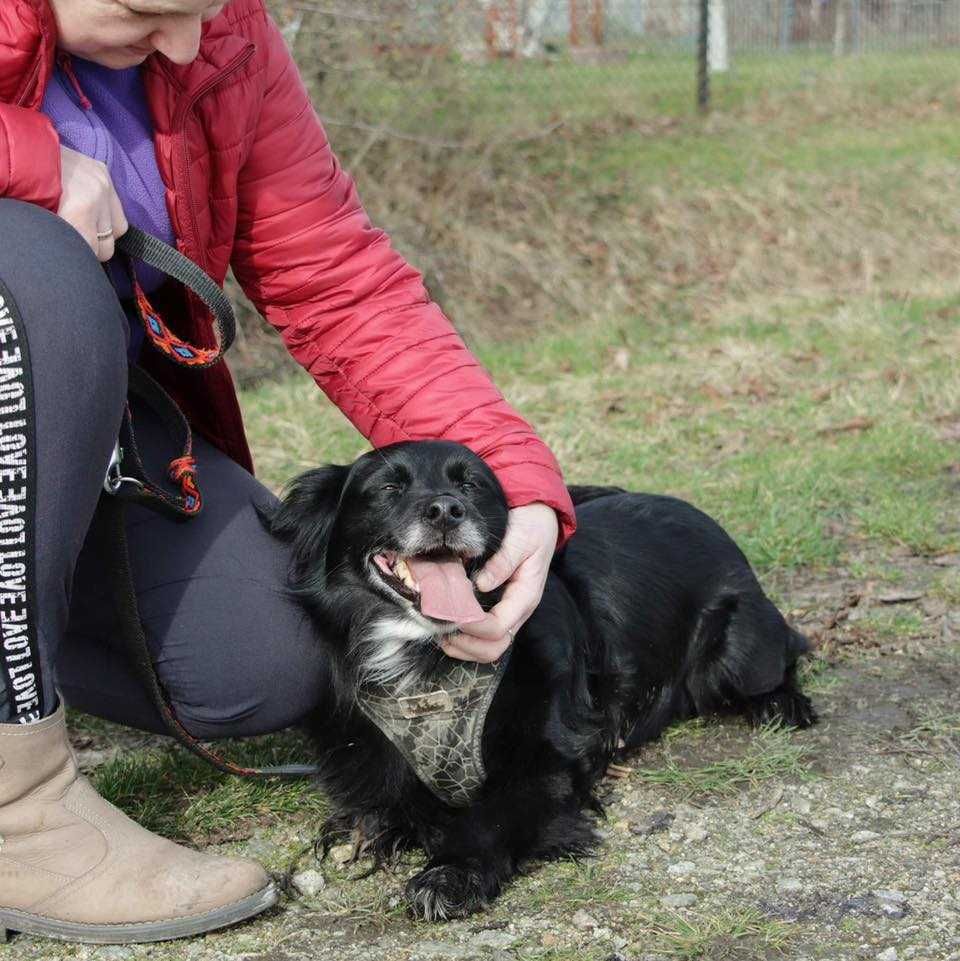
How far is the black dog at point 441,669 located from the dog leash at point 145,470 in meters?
0.23

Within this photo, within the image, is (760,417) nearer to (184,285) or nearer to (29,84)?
(184,285)

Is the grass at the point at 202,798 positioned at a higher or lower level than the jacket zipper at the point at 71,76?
lower

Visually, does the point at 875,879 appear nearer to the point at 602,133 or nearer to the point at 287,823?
the point at 287,823

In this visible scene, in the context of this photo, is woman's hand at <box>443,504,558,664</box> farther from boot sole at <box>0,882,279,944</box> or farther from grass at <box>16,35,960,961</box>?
boot sole at <box>0,882,279,944</box>

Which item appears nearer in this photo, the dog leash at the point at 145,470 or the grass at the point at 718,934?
the grass at the point at 718,934

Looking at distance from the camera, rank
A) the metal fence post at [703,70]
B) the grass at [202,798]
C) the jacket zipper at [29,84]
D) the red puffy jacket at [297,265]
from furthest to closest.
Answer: the metal fence post at [703,70] < the grass at [202,798] < the red puffy jacket at [297,265] < the jacket zipper at [29,84]

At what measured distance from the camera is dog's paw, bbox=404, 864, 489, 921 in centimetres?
222

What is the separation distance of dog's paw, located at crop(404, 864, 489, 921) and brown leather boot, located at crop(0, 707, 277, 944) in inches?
11.9

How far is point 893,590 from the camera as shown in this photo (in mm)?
3570

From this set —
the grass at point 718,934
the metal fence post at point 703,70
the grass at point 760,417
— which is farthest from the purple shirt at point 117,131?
the metal fence post at point 703,70

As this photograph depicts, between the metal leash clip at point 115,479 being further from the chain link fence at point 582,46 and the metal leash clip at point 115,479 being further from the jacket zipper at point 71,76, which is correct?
the chain link fence at point 582,46

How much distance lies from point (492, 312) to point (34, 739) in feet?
19.9

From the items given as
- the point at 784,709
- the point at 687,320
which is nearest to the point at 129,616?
the point at 784,709

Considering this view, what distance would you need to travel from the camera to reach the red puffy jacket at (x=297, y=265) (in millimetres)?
2289
